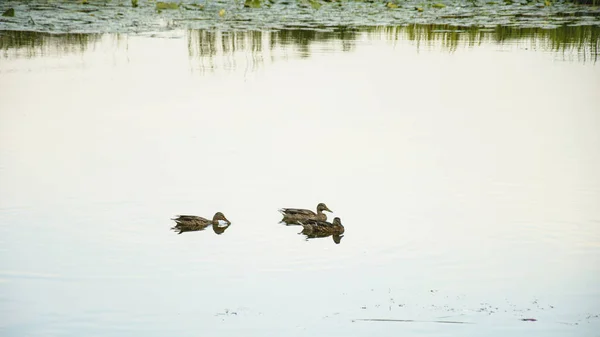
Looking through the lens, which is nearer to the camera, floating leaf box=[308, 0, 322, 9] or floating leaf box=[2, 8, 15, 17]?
floating leaf box=[2, 8, 15, 17]

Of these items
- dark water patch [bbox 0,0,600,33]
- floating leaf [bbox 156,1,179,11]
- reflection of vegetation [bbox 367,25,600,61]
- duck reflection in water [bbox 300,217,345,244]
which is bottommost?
duck reflection in water [bbox 300,217,345,244]

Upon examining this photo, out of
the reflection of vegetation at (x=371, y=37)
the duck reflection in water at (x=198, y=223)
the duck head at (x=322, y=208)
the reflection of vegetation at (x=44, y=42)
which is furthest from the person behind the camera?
the reflection of vegetation at (x=44, y=42)

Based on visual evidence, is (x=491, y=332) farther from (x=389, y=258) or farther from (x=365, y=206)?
(x=365, y=206)

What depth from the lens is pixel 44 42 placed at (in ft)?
59.0

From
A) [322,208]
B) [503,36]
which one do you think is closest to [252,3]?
[503,36]

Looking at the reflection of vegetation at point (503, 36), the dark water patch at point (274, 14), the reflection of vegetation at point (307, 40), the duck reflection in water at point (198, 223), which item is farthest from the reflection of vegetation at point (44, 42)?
the duck reflection in water at point (198, 223)

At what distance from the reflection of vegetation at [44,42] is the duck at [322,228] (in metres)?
9.27

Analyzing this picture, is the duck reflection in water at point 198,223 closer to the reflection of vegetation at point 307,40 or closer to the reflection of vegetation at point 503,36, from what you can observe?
the reflection of vegetation at point 307,40

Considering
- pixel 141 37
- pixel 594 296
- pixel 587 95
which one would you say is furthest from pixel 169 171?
pixel 141 37

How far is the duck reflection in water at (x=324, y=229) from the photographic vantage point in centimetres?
840

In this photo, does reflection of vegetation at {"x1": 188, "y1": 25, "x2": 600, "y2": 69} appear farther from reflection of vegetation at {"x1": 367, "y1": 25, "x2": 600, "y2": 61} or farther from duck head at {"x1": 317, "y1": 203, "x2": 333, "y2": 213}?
duck head at {"x1": 317, "y1": 203, "x2": 333, "y2": 213}

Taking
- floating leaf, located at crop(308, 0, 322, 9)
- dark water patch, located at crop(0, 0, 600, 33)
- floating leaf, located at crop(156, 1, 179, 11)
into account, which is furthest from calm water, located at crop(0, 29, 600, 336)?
floating leaf, located at crop(308, 0, 322, 9)

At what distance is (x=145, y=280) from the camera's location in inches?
276

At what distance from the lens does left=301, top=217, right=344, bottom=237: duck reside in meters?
8.41
